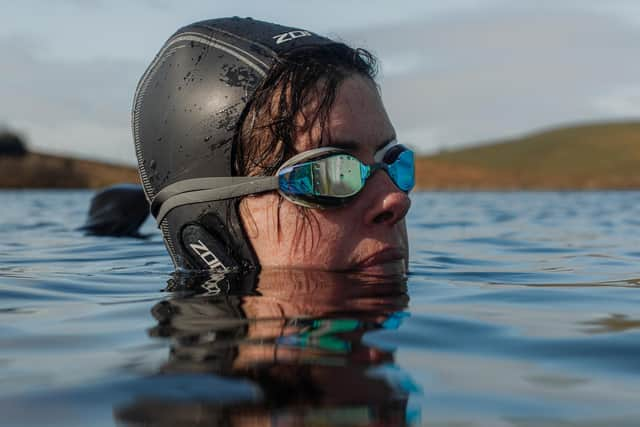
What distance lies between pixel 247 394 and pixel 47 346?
1147 mm

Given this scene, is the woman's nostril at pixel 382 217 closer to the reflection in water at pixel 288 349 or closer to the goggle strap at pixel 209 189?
the reflection in water at pixel 288 349

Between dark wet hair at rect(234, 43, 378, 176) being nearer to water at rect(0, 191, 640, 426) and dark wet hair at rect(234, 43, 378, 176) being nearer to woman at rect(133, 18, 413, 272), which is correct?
woman at rect(133, 18, 413, 272)

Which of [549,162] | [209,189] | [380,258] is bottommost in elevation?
[380,258]

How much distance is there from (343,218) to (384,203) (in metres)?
0.25

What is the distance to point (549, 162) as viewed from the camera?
80.9 meters

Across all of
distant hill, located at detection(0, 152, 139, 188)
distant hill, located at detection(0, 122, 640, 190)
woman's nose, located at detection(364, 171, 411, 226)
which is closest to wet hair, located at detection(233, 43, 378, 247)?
woman's nose, located at detection(364, 171, 411, 226)

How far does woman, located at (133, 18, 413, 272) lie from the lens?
4109 millimetres

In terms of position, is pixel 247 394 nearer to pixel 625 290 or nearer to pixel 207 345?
pixel 207 345

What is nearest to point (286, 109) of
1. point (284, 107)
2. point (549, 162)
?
point (284, 107)

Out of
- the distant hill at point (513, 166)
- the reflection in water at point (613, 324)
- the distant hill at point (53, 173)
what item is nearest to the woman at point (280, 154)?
the reflection in water at point (613, 324)

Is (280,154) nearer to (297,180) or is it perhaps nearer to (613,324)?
(297,180)

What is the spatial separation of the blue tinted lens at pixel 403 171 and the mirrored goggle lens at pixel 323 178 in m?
0.31

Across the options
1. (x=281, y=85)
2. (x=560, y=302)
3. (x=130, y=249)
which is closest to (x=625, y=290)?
(x=560, y=302)

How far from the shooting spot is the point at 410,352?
2.53 m
